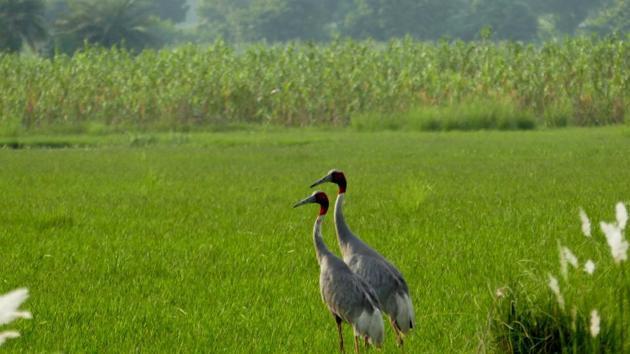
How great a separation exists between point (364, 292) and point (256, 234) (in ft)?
20.5

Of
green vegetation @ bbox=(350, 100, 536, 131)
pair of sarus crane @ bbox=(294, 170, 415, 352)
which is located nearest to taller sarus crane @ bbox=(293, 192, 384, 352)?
pair of sarus crane @ bbox=(294, 170, 415, 352)

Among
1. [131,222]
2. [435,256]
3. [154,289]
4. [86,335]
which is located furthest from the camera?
[131,222]

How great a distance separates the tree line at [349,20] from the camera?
60.8 meters

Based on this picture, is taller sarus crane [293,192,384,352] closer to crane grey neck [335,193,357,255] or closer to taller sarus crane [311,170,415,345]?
taller sarus crane [311,170,415,345]

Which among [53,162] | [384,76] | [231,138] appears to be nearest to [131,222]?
[53,162]

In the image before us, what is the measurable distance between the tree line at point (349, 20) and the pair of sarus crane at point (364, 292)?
55.8m

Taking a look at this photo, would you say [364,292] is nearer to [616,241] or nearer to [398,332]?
[398,332]

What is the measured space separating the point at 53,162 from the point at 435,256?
1413 cm

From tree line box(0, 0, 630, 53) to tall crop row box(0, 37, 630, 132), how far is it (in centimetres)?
2346

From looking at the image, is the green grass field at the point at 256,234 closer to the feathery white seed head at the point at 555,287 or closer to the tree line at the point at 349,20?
the feathery white seed head at the point at 555,287

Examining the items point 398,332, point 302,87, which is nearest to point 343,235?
point 398,332

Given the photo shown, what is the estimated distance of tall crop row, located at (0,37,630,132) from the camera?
34.4 meters

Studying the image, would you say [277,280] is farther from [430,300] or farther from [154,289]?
[430,300]

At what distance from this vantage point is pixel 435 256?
33.2ft
